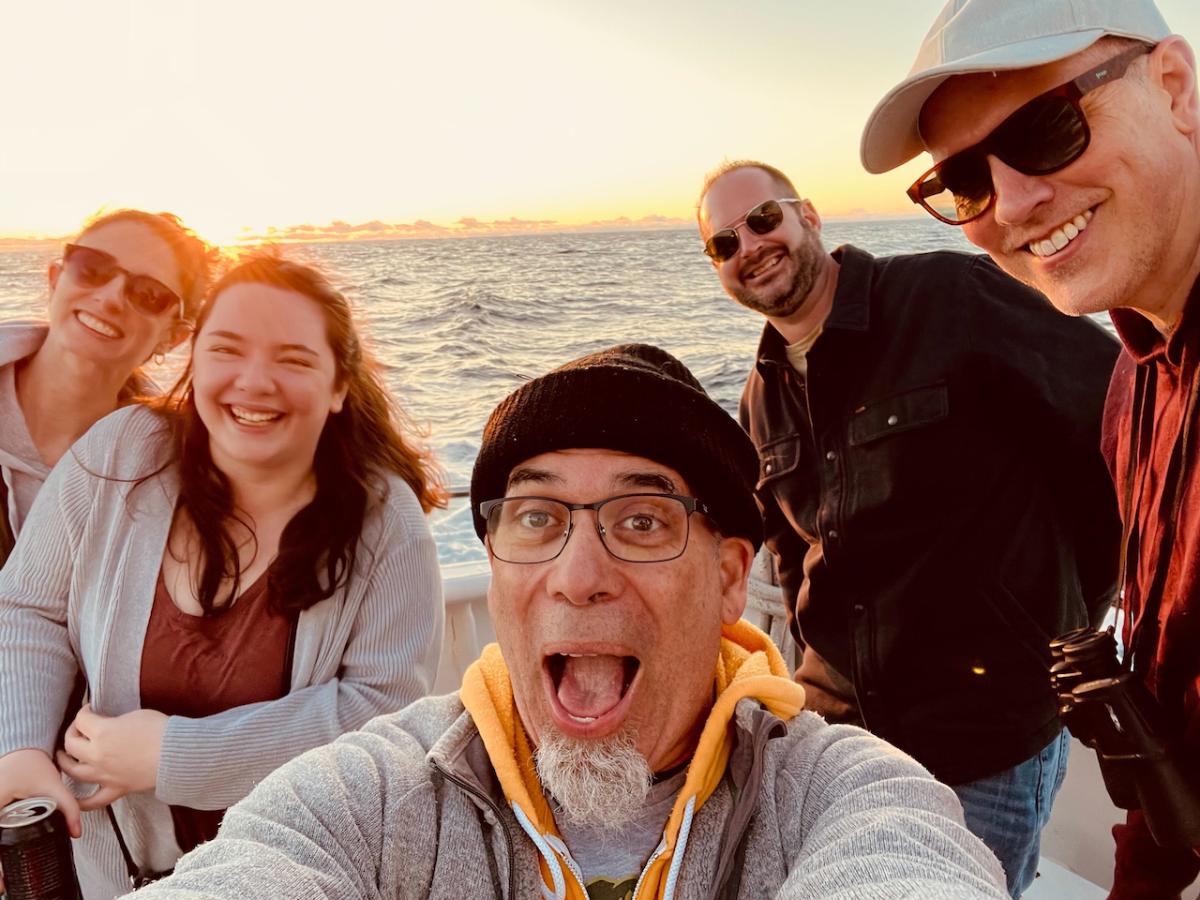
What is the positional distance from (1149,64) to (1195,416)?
54 cm

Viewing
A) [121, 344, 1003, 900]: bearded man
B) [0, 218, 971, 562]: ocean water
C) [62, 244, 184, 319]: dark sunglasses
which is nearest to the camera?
[121, 344, 1003, 900]: bearded man

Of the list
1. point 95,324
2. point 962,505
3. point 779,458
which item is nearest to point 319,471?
point 95,324

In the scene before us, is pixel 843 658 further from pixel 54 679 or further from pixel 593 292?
pixel 593 292

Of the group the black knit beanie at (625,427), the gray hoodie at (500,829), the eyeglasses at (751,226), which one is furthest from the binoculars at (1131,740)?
the eyeglasses at (751,226)

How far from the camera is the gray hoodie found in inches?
38.0

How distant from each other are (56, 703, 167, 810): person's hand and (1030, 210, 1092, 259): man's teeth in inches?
72.6

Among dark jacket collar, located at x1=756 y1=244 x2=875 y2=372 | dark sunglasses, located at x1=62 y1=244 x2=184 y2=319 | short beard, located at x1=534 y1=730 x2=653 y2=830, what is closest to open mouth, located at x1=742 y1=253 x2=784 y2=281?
dark jacket collar, located at x1=756 y1=244 x2=875 y2=372

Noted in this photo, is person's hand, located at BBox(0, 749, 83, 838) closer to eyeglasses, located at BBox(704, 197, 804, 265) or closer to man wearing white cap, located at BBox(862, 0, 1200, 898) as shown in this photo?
man wearing white cap, located at BBox(862, 0, 1200, 898)

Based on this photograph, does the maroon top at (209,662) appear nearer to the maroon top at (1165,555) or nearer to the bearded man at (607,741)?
the bearded man at (607,741)

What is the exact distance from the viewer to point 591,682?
1.32 m

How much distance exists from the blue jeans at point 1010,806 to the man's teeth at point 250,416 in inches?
72.9

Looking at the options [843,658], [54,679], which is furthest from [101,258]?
[843,658]

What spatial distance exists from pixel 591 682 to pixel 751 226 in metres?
1.64

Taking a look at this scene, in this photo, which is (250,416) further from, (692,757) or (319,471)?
(692,757)
